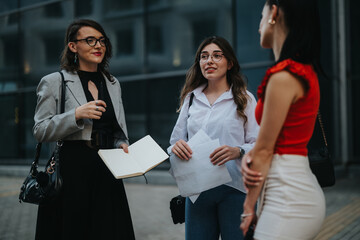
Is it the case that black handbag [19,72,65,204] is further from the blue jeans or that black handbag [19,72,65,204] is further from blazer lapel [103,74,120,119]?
the blue jeans

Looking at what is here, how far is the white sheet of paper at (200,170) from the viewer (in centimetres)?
224

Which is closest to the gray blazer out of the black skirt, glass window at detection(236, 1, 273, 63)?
the black skirt

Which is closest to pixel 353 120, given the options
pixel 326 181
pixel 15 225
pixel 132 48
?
pixel 132 48

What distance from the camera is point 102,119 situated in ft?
8.75

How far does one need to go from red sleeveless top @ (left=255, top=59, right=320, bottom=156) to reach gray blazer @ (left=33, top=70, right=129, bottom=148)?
133cm

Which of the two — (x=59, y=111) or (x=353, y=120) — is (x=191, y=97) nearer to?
(x=59, y=111)

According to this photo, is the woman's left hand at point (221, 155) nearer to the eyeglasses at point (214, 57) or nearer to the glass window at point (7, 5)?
the eyeglasses at point (214, 57)

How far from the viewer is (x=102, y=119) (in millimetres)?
2668

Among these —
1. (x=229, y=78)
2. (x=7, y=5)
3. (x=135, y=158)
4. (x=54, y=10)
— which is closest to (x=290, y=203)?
(x=135, y=158)

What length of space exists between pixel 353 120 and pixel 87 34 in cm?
1015

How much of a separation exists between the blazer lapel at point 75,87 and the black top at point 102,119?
5cm

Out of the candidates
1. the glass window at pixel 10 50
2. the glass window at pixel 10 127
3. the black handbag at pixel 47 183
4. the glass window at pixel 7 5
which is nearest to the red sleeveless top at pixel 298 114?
the black handbag at pixel 47 183

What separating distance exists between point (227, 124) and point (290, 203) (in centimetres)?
95

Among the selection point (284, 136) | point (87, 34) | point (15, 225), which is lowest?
point (15, 225)
